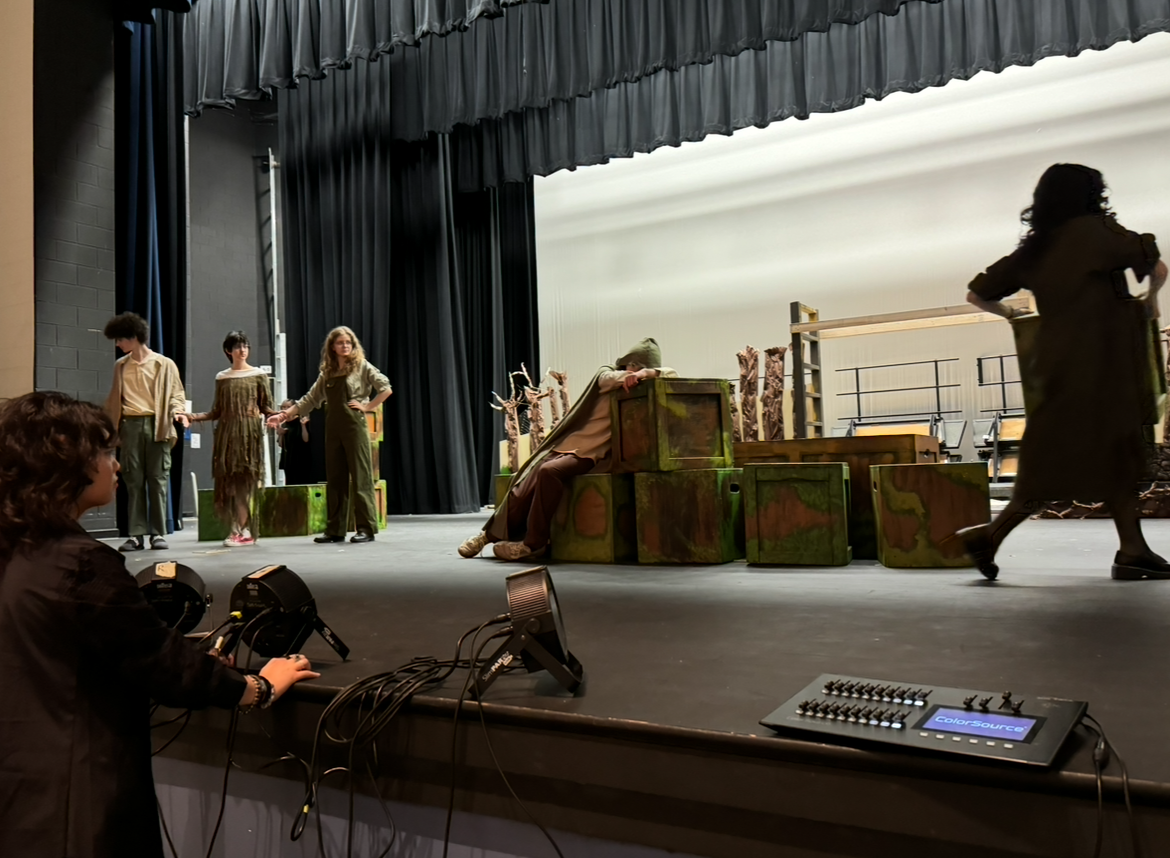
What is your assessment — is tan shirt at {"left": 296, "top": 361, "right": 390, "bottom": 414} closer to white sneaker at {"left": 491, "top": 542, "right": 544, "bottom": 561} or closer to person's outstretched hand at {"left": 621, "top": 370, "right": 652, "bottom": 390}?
white sneaker at {"left": 491, "top": 542, "right": 544, "bottom": 561}

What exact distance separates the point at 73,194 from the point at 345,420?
94.4 inches

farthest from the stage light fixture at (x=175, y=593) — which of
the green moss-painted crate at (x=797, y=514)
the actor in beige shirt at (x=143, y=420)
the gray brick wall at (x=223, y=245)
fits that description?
the gray brick wall at (x=223, y=245)

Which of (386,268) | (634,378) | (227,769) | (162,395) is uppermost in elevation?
(386,268)

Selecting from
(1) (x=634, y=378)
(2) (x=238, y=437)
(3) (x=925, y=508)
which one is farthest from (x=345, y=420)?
(3) (x=925, y=508)

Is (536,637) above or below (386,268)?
below

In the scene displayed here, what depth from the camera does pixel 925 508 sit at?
10.5ft

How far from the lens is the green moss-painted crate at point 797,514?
3.41 metres

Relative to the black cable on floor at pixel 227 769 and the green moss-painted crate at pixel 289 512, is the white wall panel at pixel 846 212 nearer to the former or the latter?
the green moss-painted crate at pixel 289 512

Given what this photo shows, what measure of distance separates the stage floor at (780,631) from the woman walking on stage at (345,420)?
58.0 inches

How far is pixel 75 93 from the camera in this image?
5.59 meters

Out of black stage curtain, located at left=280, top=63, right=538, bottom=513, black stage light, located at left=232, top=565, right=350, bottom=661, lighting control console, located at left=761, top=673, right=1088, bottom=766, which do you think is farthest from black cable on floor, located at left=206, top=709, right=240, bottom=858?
black stage curtain, located at left=280, top=63, right=538, bottom=513

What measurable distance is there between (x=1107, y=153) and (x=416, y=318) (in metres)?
6.14

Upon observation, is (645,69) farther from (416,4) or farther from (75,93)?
(75,93)

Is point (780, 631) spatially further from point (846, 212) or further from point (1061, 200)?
point (846, 212)
